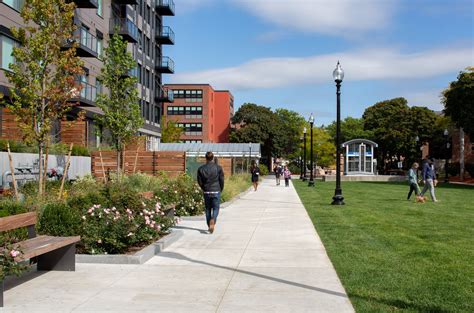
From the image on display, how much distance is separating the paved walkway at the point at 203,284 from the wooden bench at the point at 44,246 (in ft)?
0.62

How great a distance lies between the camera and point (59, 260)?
7707 millimetres

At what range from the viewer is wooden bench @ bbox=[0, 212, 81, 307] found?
644 centimetres

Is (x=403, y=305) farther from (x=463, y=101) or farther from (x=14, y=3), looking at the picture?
(x=463, y=101)

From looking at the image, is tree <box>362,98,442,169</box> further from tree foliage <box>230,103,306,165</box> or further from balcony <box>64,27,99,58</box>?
balcony <box>64,27,99,58</box>

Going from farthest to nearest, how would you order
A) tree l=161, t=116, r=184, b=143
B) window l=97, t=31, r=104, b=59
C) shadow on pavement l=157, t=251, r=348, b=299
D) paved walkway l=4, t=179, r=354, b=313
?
tree l=161, t=116, r=184, b=143, window l=97, t=31, r=104, b=59, shadow on pavement l=157, t=251, r=348, b=299, paved walkway l=4, t=179, r=354, b=313

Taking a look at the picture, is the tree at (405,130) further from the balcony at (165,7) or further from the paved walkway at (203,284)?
the paved walkway at (203,284)

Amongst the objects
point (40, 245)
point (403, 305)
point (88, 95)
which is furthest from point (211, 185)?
point (88, 95)

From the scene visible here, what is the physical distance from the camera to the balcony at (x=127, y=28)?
42125 millimetres

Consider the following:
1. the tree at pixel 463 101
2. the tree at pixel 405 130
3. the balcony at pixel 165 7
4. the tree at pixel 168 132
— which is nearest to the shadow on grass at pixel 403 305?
the tree at pixel 463 101

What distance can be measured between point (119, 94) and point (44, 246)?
15463 mm

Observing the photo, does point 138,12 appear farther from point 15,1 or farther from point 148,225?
point 148,225

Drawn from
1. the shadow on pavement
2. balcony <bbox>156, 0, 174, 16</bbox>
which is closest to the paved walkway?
the shadow on pavement

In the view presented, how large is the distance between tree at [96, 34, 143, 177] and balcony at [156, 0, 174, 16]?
36.8 metres

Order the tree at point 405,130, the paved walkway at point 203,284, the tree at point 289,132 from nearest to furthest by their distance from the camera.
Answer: the paved walkway at point 203,284
the tree at point 405,130
the tree at point 289,132
